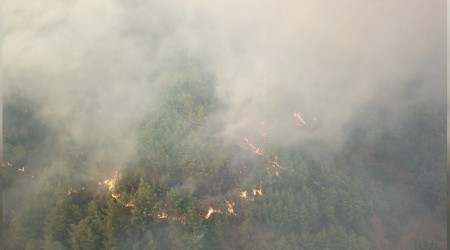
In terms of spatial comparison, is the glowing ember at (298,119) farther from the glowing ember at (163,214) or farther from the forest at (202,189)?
the glowing ember at (163,214)

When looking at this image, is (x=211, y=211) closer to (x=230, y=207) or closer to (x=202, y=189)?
(x=230, y=207)

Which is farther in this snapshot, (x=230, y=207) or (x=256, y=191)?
(x=256, y=191)

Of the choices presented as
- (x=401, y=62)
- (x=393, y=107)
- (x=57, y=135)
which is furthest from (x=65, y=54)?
(x=401, y=62)

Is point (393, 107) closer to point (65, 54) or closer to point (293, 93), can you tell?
point (293, 93)

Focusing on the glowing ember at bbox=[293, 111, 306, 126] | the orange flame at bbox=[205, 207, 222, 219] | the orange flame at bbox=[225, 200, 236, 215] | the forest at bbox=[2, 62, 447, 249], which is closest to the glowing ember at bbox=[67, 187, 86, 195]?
the forest at bbox=[2, 62, 447, 249]

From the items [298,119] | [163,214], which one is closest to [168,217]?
[163,214]

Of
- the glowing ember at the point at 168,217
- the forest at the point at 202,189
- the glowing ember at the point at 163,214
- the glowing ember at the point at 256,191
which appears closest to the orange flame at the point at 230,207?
the forest at the point at 202,189
